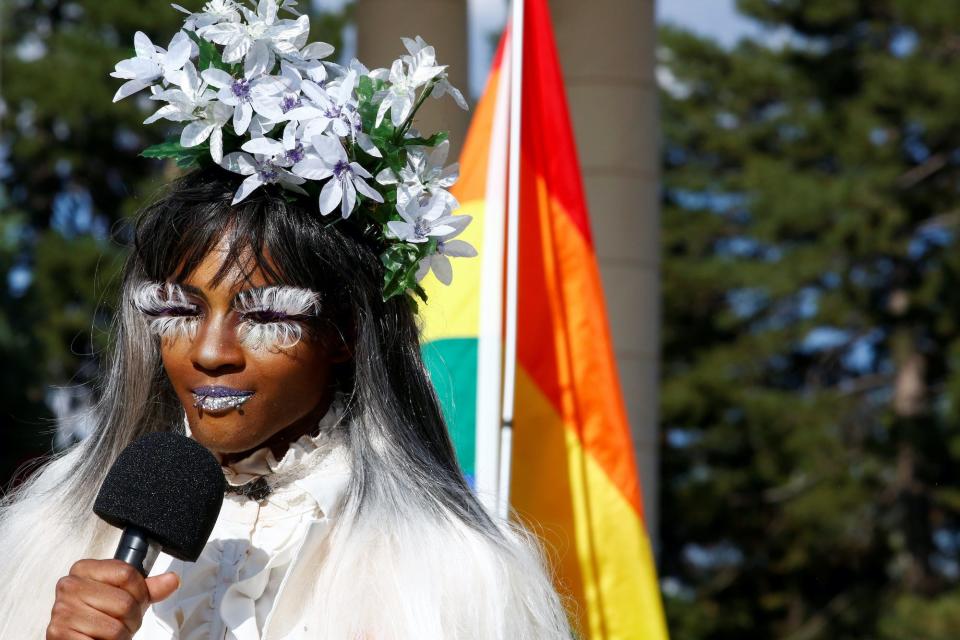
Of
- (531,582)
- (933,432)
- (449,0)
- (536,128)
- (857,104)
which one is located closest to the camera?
(531,582)

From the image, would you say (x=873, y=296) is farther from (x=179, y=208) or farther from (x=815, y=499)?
(x=179, y=208)

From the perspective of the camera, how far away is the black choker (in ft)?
7.88

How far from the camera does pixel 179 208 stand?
2422mm

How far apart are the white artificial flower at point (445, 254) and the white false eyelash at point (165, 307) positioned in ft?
1.24

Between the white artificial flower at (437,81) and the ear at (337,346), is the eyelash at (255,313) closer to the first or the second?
the ear at (337,346)

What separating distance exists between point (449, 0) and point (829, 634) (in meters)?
15.9

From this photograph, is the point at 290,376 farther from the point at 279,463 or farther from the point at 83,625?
the point at 83,625

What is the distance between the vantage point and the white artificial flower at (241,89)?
2.39 metres

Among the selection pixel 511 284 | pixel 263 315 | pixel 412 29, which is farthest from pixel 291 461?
pixel 412 29

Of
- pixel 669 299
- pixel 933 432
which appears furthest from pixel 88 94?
pixel 933 432

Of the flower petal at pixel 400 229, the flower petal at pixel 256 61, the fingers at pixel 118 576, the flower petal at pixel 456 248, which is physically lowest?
the fingers at pixel 118 576

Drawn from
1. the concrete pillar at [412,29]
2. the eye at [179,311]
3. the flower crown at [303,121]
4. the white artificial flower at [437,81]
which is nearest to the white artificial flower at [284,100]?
the flower crown at [303,121]

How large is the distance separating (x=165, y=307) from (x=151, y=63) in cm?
40

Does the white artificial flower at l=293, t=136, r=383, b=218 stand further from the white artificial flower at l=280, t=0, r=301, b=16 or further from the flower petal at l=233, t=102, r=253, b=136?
the white artificial flower at l=280, t=0, r=301, b=16
